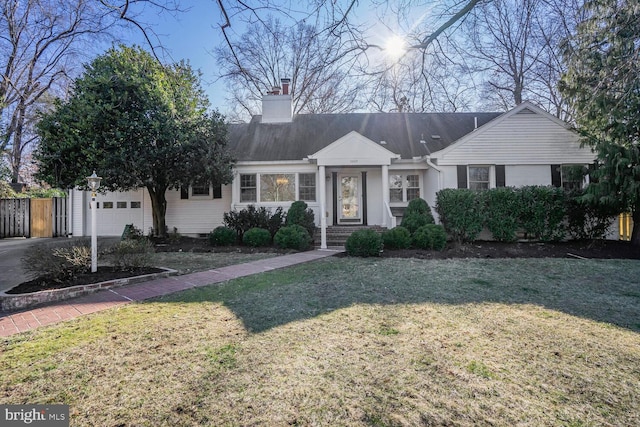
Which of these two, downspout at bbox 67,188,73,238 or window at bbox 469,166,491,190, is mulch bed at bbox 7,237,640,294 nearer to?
window at bbox 469,166,491,190

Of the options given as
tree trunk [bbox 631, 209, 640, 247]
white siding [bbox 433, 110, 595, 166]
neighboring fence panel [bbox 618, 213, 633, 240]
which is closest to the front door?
white siding [bbox 433, 110, 595, 166]

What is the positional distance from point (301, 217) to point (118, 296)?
6.89 metres

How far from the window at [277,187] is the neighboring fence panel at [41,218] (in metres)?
9.80

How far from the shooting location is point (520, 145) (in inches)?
459

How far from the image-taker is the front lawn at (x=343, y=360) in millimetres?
2184

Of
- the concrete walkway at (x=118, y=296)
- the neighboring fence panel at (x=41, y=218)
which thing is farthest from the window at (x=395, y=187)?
the neighboring fence panel at (x=41, y=218)

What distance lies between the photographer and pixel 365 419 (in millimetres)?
2090

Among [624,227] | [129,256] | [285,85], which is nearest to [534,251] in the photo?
[624,227]

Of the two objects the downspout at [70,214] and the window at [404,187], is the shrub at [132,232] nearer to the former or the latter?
the downspout at [70,214]

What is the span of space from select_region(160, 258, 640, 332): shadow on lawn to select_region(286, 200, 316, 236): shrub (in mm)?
3761

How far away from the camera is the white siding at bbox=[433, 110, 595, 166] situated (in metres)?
11.6

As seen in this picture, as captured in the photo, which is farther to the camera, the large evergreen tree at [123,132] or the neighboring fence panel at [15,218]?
the neighboring fence panel at [15,218]

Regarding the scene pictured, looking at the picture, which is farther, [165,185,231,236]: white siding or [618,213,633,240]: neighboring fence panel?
[165,185,231,236]: white siding

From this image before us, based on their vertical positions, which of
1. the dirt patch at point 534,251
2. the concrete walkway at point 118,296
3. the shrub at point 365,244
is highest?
the shrub at point 365,244
